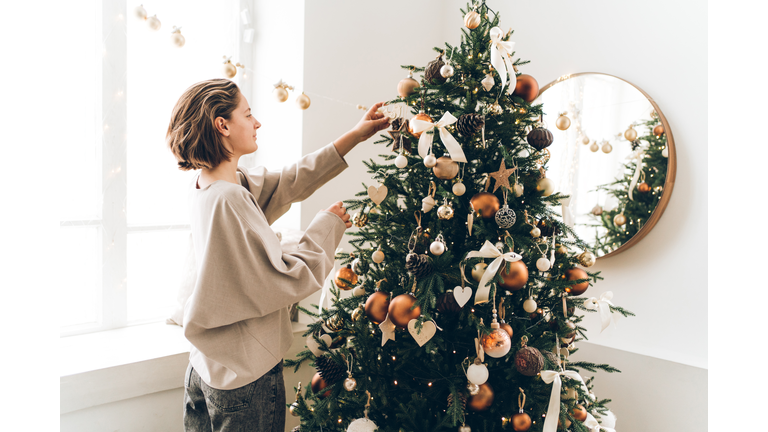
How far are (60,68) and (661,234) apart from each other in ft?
8.03

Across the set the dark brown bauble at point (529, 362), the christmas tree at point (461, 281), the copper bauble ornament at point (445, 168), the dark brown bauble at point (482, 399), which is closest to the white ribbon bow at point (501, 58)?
the christmas tree at point (461, 281)

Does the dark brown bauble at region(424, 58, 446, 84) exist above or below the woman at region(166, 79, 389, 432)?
above

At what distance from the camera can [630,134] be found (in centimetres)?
171

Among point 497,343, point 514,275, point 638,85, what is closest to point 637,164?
point 638,85

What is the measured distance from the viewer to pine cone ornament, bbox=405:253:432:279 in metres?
0.92

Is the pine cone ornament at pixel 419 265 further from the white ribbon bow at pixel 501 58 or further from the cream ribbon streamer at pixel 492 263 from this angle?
the white ribbon bow at pixel 501 58

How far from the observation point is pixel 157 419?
1.42 metres

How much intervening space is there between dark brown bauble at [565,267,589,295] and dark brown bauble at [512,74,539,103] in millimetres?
462

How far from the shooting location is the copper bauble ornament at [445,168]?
968 mm

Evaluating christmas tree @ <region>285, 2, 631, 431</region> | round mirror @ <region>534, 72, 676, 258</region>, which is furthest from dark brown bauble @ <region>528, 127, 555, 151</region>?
round mirror @ <region>534, 72, 676, 258</region>

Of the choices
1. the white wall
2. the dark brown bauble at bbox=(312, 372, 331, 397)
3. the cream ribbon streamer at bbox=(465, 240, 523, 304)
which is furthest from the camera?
the white wall

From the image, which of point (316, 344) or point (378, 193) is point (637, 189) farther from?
point (316, 344)

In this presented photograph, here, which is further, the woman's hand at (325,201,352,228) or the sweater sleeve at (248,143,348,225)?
the sweater sleeve at (248,143,348,225)

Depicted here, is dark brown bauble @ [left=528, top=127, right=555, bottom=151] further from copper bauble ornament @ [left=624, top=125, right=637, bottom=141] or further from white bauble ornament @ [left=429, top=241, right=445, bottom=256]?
copper bauble ornament @ [left=624, top=125, right=637, bottom=141]
